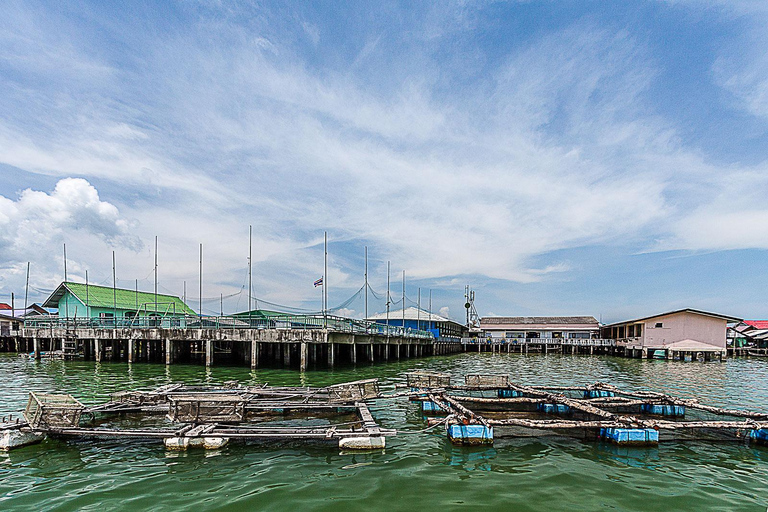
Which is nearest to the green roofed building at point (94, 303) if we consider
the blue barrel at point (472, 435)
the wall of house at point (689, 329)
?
the blue barrel at point (472, 435)

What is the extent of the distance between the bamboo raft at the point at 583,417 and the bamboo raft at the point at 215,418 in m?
2.50

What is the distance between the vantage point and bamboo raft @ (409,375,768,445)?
40.3 feet

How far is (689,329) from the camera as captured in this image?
197 feet

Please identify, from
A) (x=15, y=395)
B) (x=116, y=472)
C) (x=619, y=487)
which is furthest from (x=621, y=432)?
(x=15, y=395)

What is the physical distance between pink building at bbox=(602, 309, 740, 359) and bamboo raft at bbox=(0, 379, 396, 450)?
56.2 m

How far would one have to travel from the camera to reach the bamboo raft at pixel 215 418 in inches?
448

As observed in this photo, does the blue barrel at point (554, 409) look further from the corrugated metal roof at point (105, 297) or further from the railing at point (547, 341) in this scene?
the railing at point (547, 341)

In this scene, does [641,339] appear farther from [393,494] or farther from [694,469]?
[393,494]

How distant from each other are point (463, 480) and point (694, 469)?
17.9 ft

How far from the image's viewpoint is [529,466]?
10.6 m

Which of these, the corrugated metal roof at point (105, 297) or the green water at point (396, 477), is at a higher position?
the corrugated metal roof at point (105, 297)

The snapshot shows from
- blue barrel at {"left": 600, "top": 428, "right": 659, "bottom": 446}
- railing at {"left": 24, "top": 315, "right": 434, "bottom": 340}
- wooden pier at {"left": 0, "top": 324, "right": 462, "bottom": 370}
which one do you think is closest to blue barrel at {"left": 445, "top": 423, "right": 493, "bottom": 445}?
blue barrel at {"left": 600, "top": 428, "right": 659, "bottom": 446}

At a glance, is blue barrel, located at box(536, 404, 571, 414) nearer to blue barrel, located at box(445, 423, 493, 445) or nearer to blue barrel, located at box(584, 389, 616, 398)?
blue barrel, located at box(584, 389, 616, 398)

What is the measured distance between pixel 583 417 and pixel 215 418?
10.9m
